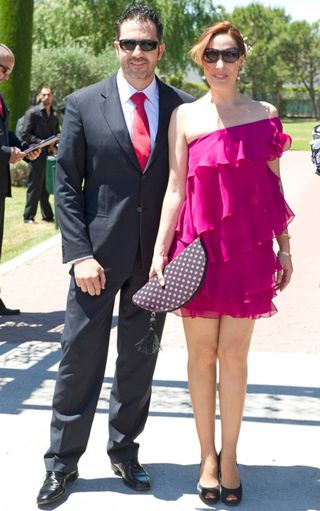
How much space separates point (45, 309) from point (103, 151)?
4587mm

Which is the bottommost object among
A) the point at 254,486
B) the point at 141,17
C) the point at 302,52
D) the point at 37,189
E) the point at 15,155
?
the point at 302,52

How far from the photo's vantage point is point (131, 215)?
3.98m

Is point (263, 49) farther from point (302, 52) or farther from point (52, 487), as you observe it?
point (52, 487)

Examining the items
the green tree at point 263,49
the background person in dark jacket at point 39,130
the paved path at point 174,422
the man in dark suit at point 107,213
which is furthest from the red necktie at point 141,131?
the green tree at point 263,49

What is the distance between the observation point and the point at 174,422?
16.5 feet

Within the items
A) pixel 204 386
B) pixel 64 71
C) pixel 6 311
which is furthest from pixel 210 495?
pixel 64 71

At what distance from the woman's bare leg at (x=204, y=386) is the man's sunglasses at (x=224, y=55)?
1.13 metres

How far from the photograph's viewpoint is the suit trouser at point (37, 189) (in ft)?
44.3

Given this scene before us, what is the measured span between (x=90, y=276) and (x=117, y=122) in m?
0.68

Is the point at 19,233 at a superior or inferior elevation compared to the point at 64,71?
inferior

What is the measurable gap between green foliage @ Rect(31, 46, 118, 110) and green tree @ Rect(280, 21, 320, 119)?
66617 millimetres

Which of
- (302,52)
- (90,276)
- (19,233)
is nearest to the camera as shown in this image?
(90,276)

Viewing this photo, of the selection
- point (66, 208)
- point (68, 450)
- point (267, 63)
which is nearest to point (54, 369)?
point (68, 450)

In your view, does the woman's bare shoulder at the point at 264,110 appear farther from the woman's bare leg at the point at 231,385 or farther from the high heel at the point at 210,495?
the high heel at the point at 210,495
